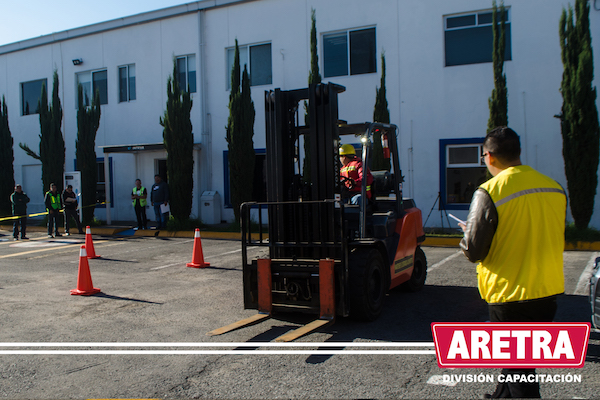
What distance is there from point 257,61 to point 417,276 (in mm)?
11912

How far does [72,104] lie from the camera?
20.8 m

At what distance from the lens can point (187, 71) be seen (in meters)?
18.7

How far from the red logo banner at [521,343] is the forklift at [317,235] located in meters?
2.48

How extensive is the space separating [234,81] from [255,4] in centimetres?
323

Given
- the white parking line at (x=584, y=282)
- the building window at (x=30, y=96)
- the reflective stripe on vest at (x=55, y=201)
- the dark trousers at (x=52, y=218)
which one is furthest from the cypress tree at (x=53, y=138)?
the white parking line at (x=584, y=282)

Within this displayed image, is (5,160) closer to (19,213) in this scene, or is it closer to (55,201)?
(19,213)

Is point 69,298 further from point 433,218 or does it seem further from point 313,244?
point 433,218

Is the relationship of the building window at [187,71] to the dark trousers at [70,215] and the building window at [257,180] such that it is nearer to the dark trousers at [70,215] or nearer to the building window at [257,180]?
the building window at [257,180]

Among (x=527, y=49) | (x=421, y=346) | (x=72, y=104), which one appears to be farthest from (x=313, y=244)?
(x=72, y=104)

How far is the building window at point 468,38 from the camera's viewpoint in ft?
47.3

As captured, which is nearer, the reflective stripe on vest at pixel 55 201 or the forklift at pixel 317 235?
the forklift at pixel 317 235

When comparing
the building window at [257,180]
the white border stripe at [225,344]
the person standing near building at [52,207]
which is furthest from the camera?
the building window at [257,180]

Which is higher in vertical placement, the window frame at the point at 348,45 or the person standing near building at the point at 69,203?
the window frame at the point at 348,45

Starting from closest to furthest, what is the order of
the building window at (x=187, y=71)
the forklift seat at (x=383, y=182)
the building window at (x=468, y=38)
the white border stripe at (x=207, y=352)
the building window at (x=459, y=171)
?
the white border stripe at (x=207, y=352), the forklift seat at (x=383, y=182), the building window at (x=468, y=38), the building window at (x=459, y=171), the building window at (x=187, y=71)
